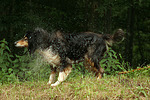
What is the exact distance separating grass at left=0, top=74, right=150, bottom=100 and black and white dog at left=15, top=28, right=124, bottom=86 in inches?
19.9

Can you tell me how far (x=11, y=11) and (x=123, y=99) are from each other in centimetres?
640

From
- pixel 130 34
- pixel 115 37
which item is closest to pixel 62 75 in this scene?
pixel 115 37

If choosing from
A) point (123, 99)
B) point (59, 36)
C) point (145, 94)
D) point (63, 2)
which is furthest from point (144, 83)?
point (63, 2)

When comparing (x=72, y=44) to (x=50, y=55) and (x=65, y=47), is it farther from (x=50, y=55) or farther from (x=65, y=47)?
(x=50, y=55)

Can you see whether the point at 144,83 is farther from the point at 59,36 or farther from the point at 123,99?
the point at 59,36

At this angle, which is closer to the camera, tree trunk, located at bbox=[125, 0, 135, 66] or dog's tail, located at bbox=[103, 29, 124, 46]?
dog's tail, located at bbox=[103, 29, 124, 46]

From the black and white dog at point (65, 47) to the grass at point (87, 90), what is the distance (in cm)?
51

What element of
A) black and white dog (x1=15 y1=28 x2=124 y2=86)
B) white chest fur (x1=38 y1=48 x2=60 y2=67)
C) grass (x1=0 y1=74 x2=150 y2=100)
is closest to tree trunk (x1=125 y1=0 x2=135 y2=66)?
black and white dog (x1=15 y1=28 x2=124 y2=86)

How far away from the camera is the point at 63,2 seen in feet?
28.4

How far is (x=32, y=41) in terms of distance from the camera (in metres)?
5.17

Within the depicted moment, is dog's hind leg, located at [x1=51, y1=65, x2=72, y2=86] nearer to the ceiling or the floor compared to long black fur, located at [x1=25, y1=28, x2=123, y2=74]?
nearer to the floor

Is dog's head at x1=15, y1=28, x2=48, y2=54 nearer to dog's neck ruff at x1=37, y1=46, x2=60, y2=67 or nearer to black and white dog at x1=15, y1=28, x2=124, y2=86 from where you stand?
black and white dog at x1=15, y1=28, x2=124, y2=86

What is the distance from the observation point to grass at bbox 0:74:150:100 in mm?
4246

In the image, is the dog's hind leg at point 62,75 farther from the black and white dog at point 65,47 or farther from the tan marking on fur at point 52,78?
the tan marking on fur at point 52,78
